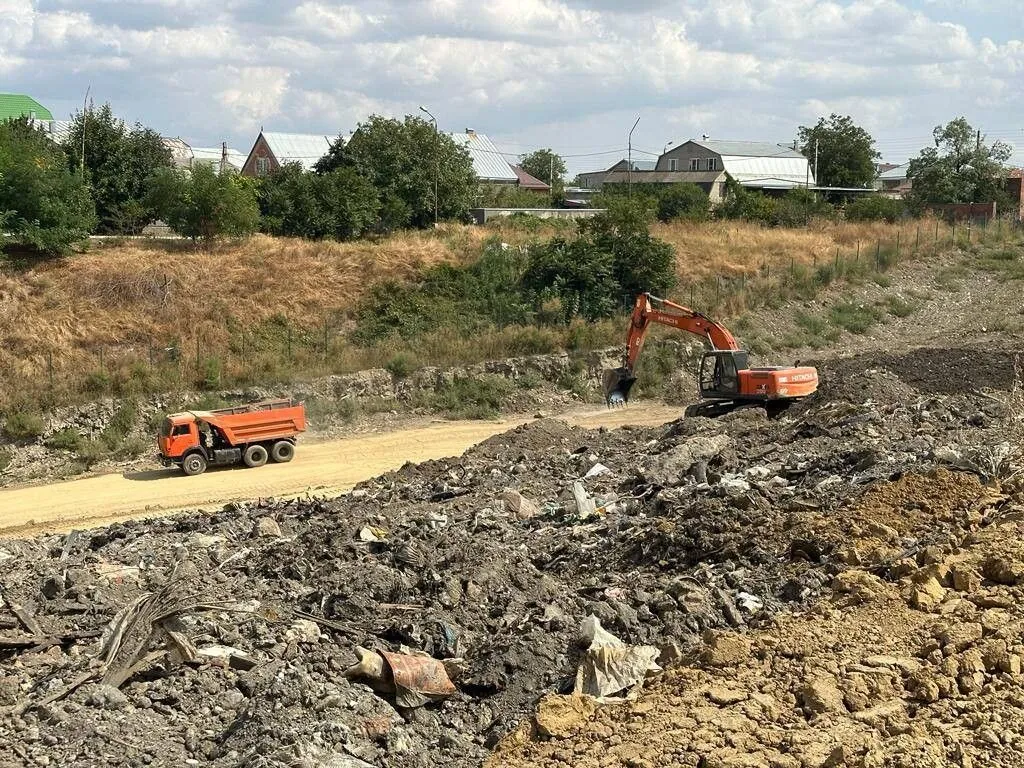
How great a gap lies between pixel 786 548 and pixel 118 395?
20255mm

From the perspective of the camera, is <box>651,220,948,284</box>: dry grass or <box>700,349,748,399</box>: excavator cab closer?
<box>700,349,748,399</box>: excavator cab

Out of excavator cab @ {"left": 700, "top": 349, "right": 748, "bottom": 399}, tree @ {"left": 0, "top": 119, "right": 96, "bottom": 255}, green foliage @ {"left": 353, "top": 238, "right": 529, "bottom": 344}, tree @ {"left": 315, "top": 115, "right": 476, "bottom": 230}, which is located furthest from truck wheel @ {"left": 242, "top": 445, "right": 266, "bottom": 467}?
tree @ {"left": 315, "top": 115, "right": 476, "bottom": 230}

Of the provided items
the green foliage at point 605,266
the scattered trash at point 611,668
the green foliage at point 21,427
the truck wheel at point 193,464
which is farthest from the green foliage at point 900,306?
the scattered trash at point 611,668

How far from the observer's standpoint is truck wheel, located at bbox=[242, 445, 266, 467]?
25.0 meters

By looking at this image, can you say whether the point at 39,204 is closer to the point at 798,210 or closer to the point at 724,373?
the point at 724,373

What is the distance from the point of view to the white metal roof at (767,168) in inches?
3137

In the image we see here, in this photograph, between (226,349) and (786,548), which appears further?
(226,349)

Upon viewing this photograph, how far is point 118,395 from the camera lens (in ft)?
93.5

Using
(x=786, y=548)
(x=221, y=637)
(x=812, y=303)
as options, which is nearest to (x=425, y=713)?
(x=221, y=637)

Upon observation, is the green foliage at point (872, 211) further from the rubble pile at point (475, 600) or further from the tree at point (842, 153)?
the rubble pile at point (475, 600)

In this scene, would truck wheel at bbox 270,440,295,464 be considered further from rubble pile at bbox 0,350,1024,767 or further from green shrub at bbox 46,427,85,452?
rubble pile at bbox 0,350,1024,767

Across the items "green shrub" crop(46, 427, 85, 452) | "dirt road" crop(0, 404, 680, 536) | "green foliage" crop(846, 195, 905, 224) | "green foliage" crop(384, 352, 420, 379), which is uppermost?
"green foliage" crop(846, 195, 905, 224)

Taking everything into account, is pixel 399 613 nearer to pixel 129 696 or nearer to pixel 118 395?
pixel 129 696

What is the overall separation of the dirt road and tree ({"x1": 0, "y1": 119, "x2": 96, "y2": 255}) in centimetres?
1154
